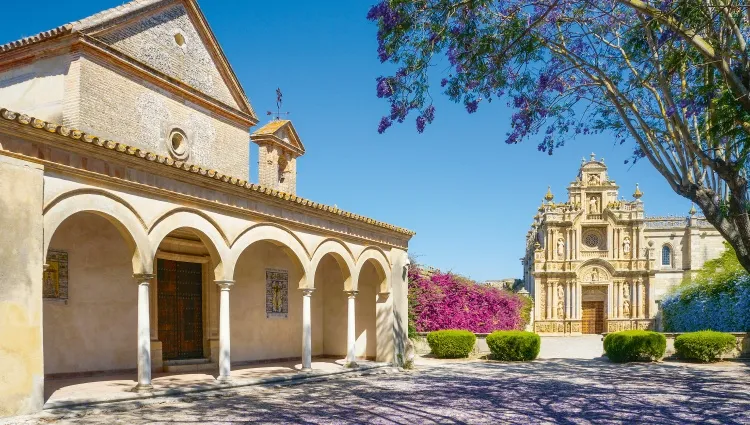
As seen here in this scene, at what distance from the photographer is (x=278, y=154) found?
20.1 m

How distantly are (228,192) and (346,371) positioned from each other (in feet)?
18.4

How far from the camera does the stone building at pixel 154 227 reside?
348 inches

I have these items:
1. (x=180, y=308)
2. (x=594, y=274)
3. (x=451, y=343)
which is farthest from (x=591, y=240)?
(x=180, y=308)

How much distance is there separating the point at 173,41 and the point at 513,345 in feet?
46.8

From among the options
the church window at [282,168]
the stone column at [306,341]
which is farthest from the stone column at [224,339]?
the church window at [282,168]

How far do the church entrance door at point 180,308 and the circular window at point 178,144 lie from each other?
8.54ft

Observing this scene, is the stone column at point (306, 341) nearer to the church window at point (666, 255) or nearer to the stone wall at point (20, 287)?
the stone wall at point (20, 287)

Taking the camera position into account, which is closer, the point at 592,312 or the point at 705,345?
the point at 705,345

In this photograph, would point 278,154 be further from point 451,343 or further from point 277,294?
point 451,343

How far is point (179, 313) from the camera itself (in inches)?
581

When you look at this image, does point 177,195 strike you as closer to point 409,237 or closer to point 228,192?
point 228,192

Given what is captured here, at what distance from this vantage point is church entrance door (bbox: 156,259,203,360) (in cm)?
1437

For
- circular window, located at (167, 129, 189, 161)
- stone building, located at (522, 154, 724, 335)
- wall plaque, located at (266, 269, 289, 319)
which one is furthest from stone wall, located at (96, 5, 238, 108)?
stone building, located at (522, 154, 724, 335)

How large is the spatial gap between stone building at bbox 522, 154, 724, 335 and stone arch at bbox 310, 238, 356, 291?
31597 mm
